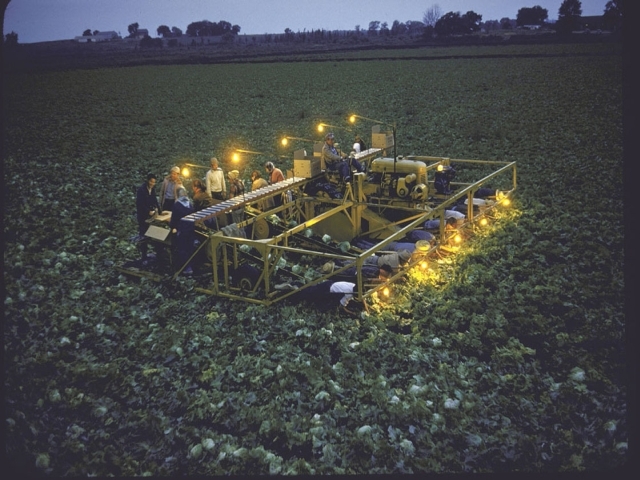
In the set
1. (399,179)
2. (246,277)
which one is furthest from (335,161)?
(246,277)

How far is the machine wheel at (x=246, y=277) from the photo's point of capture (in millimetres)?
10781

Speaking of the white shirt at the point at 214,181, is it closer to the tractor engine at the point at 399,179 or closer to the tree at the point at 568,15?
the tractor engine at the point at 399,179

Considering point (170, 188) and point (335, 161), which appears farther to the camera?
point (335, 161)

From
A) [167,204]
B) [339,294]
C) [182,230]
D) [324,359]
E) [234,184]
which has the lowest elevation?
[324,359]

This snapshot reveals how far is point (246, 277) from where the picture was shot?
1091 centimetres

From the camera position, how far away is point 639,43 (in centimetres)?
622

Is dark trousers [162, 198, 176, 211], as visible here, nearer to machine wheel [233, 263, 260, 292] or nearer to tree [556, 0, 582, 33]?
machine wheel [233, 263, 260, 292]

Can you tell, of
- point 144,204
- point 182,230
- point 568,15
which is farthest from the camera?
point 568,15

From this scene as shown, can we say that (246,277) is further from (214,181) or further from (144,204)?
(214,181)

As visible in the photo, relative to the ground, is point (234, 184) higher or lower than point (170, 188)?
lower

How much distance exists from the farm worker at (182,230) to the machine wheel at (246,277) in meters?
1.04

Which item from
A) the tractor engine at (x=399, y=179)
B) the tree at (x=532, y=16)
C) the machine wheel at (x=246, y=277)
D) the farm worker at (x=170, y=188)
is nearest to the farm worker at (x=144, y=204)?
the farm worker at (x=170, y=188)

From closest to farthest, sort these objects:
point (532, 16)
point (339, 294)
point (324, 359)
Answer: point (324, 359)
point (339, 294)
point (532, 16)

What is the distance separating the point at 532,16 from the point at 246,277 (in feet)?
353
